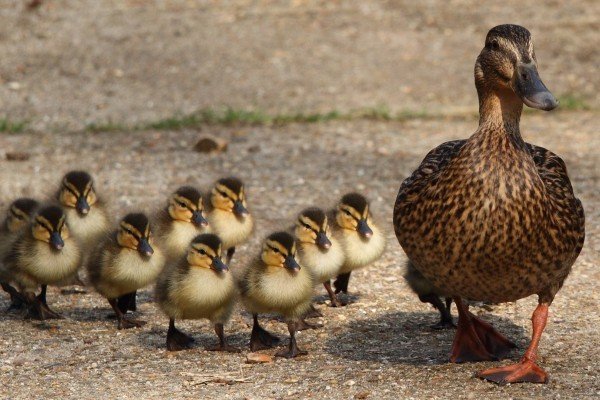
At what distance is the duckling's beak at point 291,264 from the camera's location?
5859 millimetres

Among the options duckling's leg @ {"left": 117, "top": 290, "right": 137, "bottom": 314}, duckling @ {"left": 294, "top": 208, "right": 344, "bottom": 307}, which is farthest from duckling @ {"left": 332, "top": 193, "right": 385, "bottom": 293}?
duckling's leg @ {"left": 117, "top": 290, "right": 137, "bottom": 314}

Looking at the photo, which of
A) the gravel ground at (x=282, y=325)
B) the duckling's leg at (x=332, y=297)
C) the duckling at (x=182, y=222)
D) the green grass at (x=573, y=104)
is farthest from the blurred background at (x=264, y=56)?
the duckling's leg at (x=332, y=297)

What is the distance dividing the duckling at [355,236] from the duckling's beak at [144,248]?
113 centimetres

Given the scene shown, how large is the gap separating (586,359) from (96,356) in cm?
245

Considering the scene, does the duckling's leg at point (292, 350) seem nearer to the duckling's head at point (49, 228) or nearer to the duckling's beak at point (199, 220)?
the duckling's beak at point (199, 220)

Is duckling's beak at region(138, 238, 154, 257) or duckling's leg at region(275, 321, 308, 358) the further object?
duckling's beak at region(138, 238, 154, 257)

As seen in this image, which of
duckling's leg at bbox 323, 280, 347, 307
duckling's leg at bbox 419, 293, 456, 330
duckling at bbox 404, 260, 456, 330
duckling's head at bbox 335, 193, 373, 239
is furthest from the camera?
duckling's head at bbox 335, 193, 373, 239

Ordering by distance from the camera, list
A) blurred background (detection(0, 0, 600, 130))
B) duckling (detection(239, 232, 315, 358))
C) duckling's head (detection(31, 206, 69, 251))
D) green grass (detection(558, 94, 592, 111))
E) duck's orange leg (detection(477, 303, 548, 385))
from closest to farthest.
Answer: duck's orange leg (detection(477, 303, 548, 385)) → duckling (detection(239, 232, 315, 358)) → duckling's head (detection(31, 206, 69, 251)) → green grass (detection(558, 94, 592, 111)) → blurred background (detection(0, 0, 600, 130))

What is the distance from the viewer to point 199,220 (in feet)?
22.5

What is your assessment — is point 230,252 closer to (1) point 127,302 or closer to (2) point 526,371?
(1) point 127,302

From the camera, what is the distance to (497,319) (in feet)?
20.9

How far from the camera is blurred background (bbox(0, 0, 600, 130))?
1157 centimetres

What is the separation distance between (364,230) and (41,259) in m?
1.90

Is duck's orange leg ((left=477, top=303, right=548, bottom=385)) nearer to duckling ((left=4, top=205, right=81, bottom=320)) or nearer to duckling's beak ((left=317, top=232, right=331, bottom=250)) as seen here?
duckling's beak ((left=317, top=232, right=331, bottom=250))
